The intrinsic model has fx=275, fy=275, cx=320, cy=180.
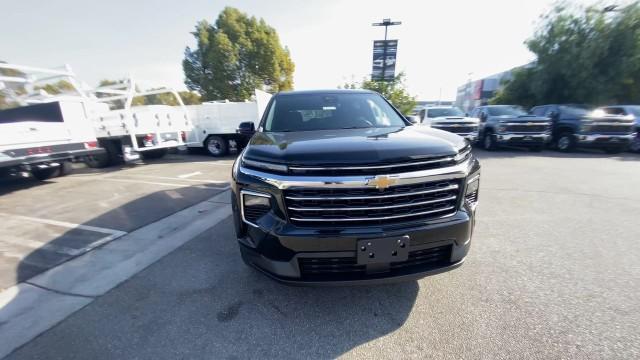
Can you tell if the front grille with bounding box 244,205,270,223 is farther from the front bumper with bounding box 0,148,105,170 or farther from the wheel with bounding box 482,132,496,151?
the wheel with bounding box 482,132,496,151

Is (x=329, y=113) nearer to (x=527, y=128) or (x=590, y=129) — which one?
(x=527, y=128)

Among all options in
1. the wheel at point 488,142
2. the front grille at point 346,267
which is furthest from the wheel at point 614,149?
the front grille at point 346,267

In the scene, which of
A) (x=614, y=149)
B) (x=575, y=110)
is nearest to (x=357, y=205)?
(x=575, y=110)

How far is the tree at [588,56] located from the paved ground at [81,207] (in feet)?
64.6

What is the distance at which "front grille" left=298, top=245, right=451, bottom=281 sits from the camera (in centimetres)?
182

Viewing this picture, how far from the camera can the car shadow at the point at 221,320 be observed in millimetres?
1893

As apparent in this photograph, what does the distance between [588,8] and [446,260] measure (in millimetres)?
21997

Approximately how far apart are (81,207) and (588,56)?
73.4 ft

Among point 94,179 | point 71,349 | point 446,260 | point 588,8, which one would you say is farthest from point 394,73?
point 71,349

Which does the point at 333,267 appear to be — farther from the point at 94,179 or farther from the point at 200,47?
the point at 200,47

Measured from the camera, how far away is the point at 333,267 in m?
1.84

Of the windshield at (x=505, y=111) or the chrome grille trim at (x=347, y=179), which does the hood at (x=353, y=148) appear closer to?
the chrome grille trim at (x=347, y=179)

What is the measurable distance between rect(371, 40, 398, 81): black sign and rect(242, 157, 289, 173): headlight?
17296 millimetres

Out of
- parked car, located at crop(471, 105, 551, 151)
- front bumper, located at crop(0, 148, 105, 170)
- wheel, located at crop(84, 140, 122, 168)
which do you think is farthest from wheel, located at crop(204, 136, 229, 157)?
parked car, located at crop(471, 105, 551, 151)
